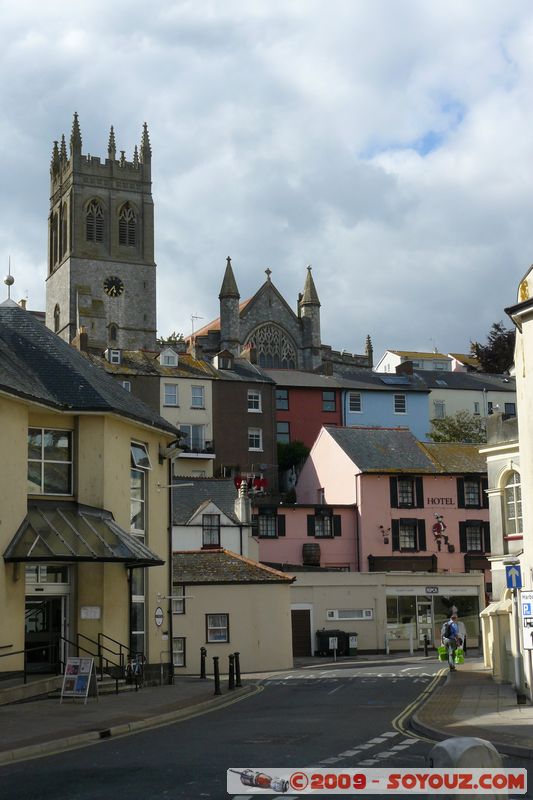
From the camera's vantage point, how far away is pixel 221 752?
14711 millimetres

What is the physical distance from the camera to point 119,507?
28328 millimetres

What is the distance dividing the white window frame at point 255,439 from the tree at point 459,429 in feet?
41.6

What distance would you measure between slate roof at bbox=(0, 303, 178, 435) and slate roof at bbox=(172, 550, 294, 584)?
34.7 ft

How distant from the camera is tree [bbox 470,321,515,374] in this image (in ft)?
321

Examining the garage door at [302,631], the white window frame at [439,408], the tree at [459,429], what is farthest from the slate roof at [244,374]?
the garage door at [302,631]

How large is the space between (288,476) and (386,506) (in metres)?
23.1

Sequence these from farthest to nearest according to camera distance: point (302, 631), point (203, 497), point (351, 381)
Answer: point (351, 381) → point (203, 497) → point (302, 631)

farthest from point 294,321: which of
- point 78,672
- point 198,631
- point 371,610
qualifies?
point 78,672

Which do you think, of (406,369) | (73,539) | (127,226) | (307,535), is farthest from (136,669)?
(127,226)

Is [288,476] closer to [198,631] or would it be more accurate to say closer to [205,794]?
[198,631]

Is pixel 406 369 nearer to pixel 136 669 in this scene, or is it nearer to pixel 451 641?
pixel 451 641

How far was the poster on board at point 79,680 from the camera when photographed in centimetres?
2323

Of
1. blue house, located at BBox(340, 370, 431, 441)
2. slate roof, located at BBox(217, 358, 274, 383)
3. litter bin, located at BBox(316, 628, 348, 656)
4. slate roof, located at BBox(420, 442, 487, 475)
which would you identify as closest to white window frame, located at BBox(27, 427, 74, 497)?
litter bin, located at BBox(316, 628, 348, 656)

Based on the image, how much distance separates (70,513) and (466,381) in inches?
2740
